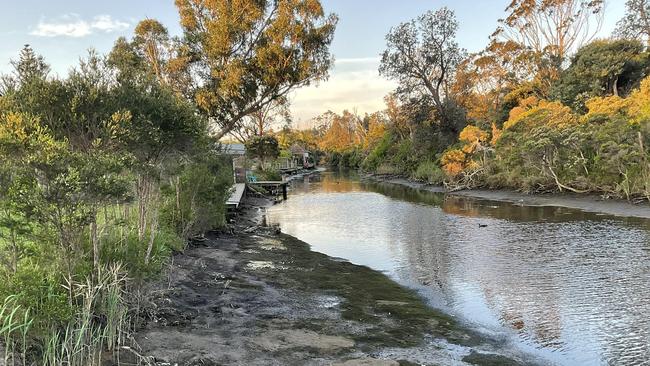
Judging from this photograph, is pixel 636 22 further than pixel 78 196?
Yes

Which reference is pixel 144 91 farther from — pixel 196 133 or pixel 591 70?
pixel 591 70

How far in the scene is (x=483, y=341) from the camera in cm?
736

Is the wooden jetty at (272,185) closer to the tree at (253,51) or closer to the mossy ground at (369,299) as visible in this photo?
the tree at (253,51)

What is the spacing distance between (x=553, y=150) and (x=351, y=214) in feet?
40.0

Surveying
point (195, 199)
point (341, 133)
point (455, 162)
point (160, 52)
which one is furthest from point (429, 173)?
point (341, 133)

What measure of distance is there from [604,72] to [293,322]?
30401 mm

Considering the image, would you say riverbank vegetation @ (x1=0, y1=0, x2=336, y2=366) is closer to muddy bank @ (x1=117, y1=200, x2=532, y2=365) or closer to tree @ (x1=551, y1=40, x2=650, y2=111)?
muddy bank @ (x1=117, y1=200, x2=532, y2=365)

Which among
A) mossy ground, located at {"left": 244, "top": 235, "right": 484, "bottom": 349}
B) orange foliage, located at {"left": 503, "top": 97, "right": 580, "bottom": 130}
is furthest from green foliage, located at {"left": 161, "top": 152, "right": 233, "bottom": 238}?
orange foliage, located at {"left": 503, "top": 97, "right": 580, "bottom": 130}

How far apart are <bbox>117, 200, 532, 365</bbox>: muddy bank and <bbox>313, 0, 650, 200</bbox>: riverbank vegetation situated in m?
17.0

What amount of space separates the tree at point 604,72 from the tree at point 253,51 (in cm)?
1977

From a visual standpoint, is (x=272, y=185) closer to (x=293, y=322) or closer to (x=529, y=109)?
(x=529, y=109)

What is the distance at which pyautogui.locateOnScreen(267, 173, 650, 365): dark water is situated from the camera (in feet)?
24.7

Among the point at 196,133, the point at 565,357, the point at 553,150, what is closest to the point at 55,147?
the point at 196,133

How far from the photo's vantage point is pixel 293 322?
25.0 feet
